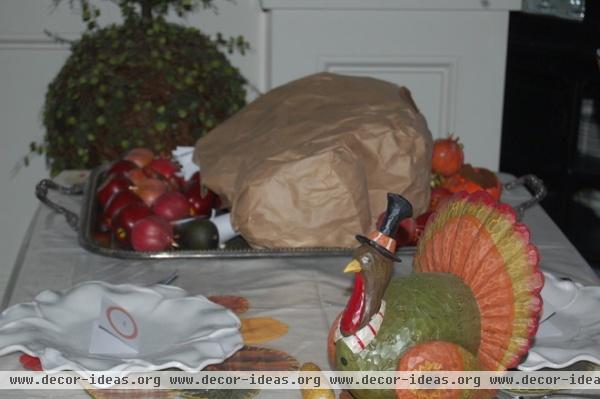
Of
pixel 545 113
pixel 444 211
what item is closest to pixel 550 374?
pixel 444 211

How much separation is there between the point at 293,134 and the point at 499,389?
21.3 inches

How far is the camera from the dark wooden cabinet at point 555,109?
220 centimetres

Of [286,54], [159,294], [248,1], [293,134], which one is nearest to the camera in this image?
[159,294]

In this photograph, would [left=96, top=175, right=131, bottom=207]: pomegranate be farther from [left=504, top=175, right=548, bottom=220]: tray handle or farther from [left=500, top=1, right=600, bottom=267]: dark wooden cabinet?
[left=500, top=1, right=600, bottom=267]: dark wooden cabinet

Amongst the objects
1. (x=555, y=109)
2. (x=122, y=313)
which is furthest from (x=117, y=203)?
(x=555, y=109)

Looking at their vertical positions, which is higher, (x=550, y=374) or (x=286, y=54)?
(x=286, y=54)

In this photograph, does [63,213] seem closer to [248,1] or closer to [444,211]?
[444,211]

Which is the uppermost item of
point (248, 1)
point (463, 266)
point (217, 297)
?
point (248, 1)

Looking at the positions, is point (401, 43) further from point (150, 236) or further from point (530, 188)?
point (150, 236)

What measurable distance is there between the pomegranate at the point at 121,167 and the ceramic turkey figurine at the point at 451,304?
0.70 meters

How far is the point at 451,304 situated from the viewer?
765mm

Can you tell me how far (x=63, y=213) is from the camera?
4.35ft

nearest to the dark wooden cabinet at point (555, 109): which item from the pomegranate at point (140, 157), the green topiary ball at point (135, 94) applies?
the green topiary ball at point (135, 94)

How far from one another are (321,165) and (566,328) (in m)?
0.39
